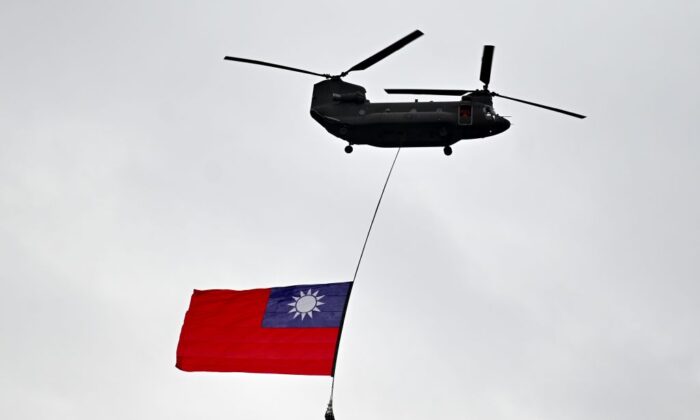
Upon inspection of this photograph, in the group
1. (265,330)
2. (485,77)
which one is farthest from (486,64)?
(265,330)

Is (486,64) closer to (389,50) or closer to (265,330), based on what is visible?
(389,50)

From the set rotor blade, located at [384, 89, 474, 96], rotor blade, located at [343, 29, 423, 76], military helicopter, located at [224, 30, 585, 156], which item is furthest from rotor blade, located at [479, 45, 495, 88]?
rotor blade, located at [343, 29, 423, 76]

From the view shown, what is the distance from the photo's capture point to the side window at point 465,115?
42.9 meters

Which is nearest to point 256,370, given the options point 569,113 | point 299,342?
point 299,342

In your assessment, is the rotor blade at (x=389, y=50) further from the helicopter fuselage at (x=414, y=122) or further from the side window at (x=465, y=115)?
the side window at (x=465, y=115)

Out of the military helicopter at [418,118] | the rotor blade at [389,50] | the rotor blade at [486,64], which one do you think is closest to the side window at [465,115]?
the military helicopter at [418,118]

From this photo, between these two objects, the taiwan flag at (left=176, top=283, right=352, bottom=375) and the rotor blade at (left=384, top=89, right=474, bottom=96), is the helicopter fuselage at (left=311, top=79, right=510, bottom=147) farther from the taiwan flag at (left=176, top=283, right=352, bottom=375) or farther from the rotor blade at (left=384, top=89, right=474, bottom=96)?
the taiwan flag at (left=176, top=283, right=352, bottom=375)

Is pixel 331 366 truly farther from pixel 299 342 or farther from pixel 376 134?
pixel 376 134

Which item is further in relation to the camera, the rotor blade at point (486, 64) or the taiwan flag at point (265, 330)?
the rotor blade at point (486, 64)

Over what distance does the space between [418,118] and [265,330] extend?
10.8m

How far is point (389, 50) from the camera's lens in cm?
4116

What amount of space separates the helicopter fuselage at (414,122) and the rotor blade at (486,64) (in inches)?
25.0

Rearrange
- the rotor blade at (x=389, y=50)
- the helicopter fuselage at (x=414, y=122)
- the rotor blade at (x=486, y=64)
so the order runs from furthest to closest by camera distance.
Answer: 1. the helicopter fuselage at (x=414, y=122)
2. the rotor blade at (x=486, y=64)
3. the rotor blade at (x=389, y=50)

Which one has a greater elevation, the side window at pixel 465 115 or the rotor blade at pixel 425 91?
the rotor blade at pixel 425 91
